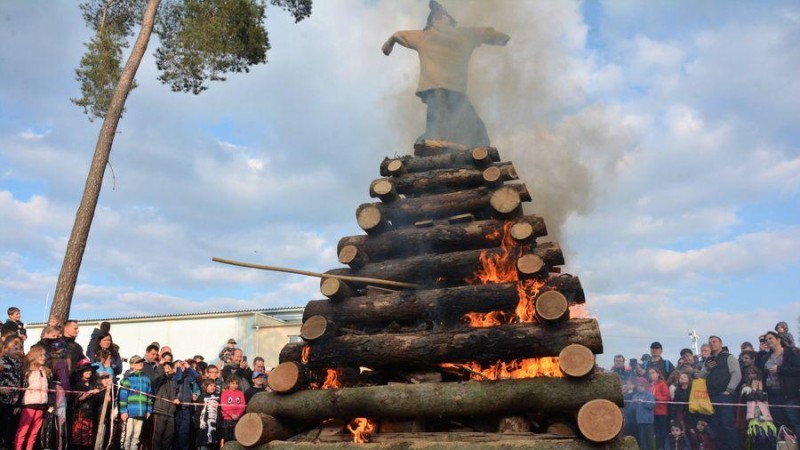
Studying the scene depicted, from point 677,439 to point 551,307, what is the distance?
271 inches

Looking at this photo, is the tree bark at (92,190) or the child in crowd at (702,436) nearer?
the child in crowd at (702,436)

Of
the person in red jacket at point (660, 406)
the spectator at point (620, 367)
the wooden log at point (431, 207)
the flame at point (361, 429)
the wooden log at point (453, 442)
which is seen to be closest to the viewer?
the wooden log at point (453, 442)

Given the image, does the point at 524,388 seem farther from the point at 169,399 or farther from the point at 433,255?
the point at 169,399

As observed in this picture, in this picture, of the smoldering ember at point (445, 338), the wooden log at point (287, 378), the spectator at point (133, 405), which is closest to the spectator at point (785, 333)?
the smoldering ember at point (445, 338)

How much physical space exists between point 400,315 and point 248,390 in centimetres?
620

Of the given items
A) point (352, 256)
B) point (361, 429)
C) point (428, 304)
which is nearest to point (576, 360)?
point (428, 304)

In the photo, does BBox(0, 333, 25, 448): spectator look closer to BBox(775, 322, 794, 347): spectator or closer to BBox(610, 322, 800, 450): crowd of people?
BBox(610, 322, 800, 450): crowd of people

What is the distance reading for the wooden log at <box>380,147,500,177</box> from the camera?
9.04 meters

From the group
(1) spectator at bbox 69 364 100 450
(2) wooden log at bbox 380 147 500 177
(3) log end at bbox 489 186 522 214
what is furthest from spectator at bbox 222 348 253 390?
(3) log end at bbox 489 186 522 214

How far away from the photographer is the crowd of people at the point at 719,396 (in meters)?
10.5

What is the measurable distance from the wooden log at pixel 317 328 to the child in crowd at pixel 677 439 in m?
7.64

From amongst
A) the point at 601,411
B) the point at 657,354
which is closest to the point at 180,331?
the point at 657,354

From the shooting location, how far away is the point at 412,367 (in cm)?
747

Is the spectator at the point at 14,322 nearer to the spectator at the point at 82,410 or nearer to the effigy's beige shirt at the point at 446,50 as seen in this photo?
the spectator at the point at 82,410
